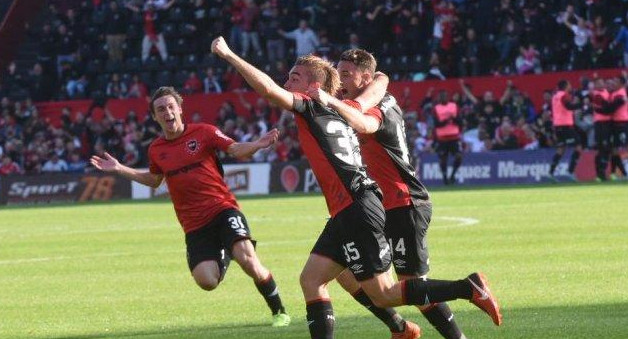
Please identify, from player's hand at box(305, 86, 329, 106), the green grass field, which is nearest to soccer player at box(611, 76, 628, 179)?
the green grass field

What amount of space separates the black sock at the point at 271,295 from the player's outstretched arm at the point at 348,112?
111 inches

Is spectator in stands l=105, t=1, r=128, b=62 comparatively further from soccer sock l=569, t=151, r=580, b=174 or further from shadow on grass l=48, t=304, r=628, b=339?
shadow on grass l=48, t=304, r=628, b=339

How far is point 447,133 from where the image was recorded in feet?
114

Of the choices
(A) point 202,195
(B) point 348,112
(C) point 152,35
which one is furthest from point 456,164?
(B) point 348,112

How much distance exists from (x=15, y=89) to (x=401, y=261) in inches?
1521

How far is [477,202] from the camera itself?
2725 centimetres

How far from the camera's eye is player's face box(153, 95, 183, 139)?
1226 cm

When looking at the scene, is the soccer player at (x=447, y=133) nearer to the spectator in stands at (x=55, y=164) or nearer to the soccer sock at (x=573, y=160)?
the soccer sock at (x=573, y=160)

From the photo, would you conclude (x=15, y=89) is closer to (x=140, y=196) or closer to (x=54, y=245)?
(x=140, y=196)

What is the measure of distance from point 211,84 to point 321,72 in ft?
109

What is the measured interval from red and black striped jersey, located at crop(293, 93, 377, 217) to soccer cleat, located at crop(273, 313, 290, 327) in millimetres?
2467

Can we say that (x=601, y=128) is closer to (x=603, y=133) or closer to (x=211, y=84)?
(x=603, y=133)

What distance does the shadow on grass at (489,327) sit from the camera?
1045 cm

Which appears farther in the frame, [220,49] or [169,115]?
[169,115]
